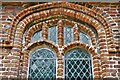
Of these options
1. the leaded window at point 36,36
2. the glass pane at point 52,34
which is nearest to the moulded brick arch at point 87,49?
the glass pane at point 52,34

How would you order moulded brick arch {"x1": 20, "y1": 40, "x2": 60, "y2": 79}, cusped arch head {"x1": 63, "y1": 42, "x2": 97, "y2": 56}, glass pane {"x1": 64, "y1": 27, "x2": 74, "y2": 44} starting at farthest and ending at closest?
glass pane {"x1": 64, "y1": 27, "x2": 74, "y2": 44}
cusped arch head {"x1": 63, "y1": 42, "x2": 97, "y2": 56}
moulded brick arch {"x1": 20, "y1": 40, "x2": 60, "y2": 79}

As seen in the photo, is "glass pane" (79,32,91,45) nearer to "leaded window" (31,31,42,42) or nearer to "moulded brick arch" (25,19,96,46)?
"moulded brick arch" (25,19,96,46)

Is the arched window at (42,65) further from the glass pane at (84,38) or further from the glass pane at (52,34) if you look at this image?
the glass pane at (84,38)

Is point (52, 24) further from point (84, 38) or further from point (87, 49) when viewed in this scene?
point (87, 49)

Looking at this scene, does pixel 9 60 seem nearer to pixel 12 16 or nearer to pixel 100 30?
pixel 12 16

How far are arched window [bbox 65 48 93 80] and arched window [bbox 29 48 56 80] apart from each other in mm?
316

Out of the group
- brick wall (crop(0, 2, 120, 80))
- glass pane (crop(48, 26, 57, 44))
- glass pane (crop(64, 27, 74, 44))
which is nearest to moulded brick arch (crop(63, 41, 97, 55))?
brick wall (crop(0, 2, 120, 80))

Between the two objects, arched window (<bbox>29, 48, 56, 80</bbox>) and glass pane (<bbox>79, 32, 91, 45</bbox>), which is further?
glass pane (<bbox>79, 32, 91, 45</bbox>)

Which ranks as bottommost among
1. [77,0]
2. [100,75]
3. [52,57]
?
[100,75]

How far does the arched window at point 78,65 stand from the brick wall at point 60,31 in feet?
0.39

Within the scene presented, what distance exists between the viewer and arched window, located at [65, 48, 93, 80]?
19.6ft

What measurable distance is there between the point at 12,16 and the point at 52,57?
1403 mm

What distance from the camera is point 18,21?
6.58 metres

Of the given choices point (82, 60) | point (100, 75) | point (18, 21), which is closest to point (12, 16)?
point (18, 21)
